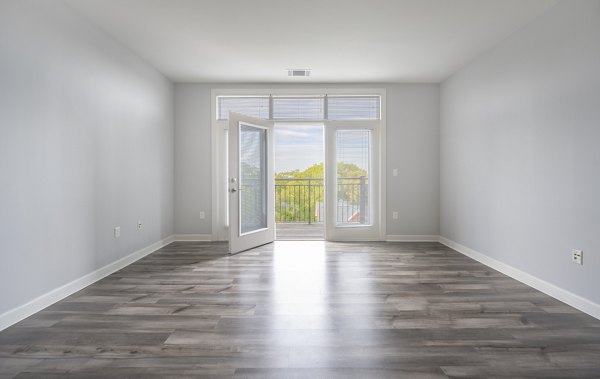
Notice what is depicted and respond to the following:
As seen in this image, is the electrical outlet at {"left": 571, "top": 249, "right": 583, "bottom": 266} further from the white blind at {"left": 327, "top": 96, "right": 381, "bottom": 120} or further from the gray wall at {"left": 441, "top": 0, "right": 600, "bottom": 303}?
the white blind at {"left": 327, "top": 96, "right": 381, "bottom": 120}

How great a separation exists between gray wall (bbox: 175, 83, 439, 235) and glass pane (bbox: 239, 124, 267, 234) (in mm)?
795

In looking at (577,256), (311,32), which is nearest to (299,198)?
(311,32)

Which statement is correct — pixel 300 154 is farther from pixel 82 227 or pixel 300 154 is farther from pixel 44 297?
pixel 44 297

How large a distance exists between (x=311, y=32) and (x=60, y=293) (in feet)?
10.9

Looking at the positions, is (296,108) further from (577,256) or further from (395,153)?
(577,256)

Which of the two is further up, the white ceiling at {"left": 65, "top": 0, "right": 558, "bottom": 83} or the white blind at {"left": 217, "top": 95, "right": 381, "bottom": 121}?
the white ceiling at {"left": 65, "top": 0, "right": 558, "bottom": 83}

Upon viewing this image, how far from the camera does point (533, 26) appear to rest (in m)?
3.21

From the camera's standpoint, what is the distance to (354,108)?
18.0ft

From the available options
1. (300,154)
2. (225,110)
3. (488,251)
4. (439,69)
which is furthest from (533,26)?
(300,154)

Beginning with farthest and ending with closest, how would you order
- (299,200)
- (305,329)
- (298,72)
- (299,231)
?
(299,200) < (299,231) < (298,72) < (305,329)

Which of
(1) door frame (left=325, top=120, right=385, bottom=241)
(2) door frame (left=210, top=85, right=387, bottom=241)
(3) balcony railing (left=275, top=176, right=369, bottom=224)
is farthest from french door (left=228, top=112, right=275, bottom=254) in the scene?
(3) balcony railing (left=275, top=176, right=369, bottom=224)

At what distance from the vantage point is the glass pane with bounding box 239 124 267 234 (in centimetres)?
484

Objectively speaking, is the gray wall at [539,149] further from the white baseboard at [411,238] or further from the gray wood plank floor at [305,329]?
the white baseboard at [411,238]

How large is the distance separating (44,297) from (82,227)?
2.25 feet
